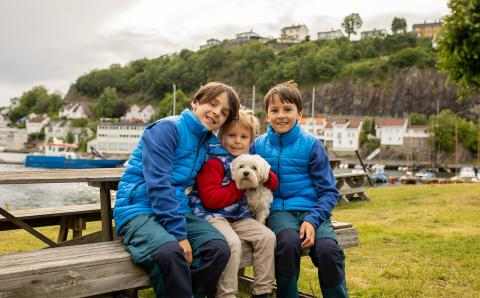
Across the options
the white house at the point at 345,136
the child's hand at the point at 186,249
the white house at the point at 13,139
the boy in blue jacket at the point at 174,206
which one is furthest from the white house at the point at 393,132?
the child's hand at the point at 186,249

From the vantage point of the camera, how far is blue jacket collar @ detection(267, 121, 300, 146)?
12.5ft

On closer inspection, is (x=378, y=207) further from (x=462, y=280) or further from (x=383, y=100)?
(x=383, y=100)

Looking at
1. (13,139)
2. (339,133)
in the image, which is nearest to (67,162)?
(339,133)

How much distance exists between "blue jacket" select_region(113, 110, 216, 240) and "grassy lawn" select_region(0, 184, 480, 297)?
1820mm

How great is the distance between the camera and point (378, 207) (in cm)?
1124

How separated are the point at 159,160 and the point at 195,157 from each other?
0.98ft

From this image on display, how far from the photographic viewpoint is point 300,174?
3783 millimetres

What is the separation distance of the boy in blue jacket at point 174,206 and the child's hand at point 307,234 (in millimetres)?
629

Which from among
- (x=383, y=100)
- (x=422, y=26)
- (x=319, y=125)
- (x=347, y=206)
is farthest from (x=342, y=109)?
(x=347, y=206)

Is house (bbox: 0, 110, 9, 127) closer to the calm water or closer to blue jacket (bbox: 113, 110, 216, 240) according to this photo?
the calm water

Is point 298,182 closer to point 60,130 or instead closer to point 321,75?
point 321,75

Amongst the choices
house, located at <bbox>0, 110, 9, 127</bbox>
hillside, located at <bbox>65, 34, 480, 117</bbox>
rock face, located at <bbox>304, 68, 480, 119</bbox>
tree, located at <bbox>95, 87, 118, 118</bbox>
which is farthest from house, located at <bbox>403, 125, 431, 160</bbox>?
house, located at <bbox>0, 110, 9, 127</bbox>

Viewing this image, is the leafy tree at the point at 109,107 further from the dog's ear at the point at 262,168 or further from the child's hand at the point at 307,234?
the child's hand at the point at 307,234

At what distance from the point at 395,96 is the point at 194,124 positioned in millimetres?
111495
